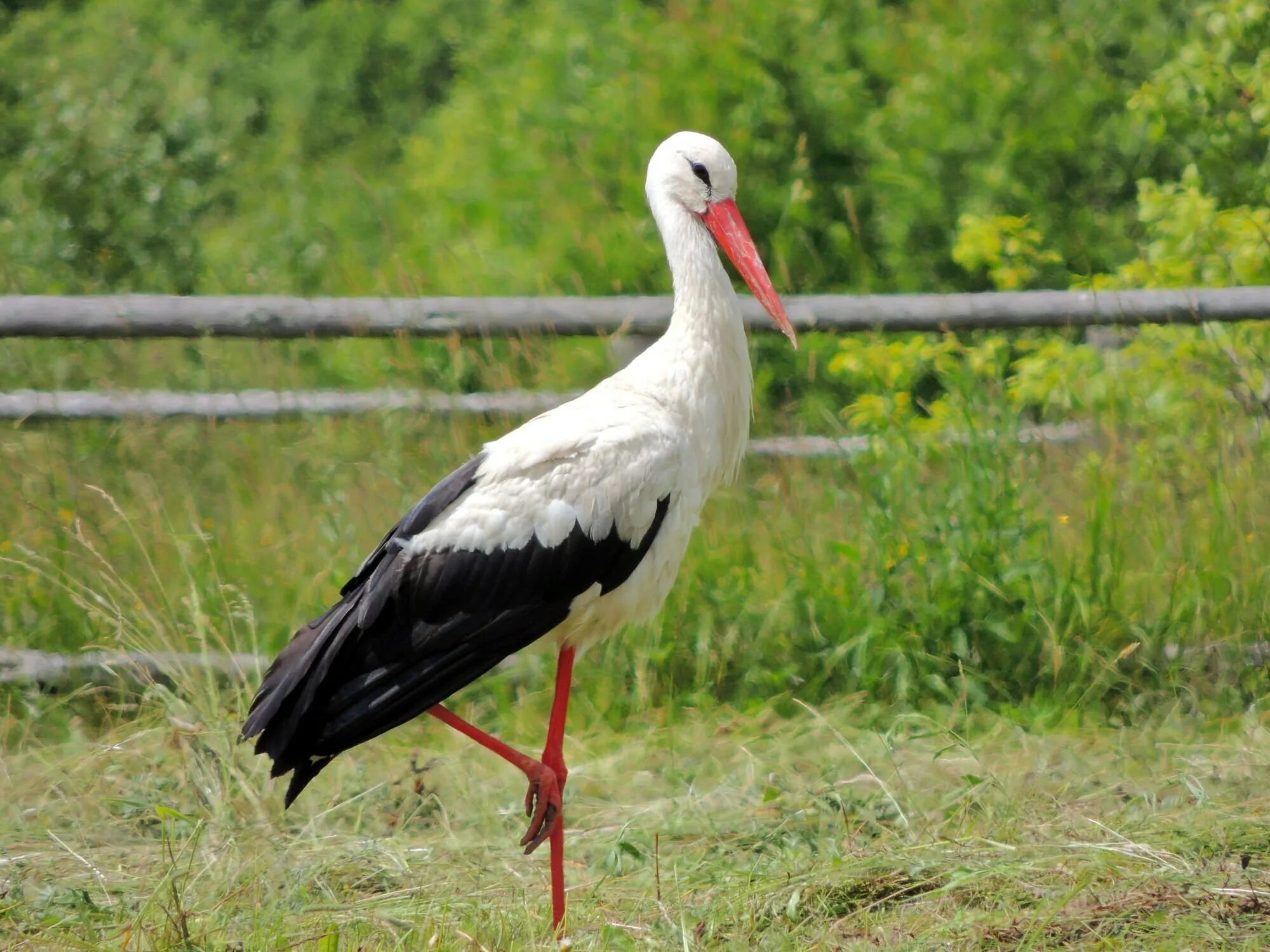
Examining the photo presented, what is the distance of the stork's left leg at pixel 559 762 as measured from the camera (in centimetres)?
327

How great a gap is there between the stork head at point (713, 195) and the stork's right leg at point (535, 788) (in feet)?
3.69

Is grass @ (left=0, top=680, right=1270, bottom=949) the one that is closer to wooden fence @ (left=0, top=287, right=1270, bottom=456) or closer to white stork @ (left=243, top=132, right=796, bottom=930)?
white stork @ (left=243, top=132, right=796, bottom=930)

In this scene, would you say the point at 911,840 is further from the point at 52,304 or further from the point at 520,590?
the point at 52,304

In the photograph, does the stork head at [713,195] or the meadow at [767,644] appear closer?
the meadow at [767,644]

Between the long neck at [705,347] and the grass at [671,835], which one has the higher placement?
the long neck at [705,347]

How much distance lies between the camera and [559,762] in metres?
3.54

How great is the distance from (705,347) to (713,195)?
1.19 ft

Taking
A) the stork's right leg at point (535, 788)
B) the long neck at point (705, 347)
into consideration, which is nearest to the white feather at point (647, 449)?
the long neck at point (705, 347)

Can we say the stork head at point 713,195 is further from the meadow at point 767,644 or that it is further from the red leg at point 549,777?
the meadow at point 767,644

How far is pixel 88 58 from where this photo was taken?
12.9 metres

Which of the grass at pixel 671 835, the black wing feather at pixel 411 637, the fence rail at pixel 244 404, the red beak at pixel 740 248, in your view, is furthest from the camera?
the fence rail at pixel 244 404

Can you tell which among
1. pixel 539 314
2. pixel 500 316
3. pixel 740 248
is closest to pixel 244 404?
pixel 500 316

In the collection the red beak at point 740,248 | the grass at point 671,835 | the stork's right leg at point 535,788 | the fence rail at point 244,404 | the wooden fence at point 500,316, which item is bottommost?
the grass at point 671,835

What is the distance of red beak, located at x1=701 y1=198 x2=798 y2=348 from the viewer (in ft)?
11.7
